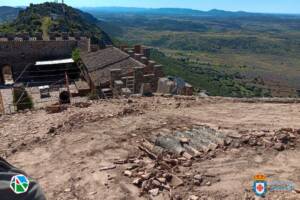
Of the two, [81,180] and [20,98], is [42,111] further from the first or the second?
[81,180]

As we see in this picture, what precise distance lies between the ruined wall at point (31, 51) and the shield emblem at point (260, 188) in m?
21.7

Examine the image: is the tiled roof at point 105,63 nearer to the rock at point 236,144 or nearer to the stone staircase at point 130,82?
the stone staircase at point 130,82

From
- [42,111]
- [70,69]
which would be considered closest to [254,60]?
[70,69]

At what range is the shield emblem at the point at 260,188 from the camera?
6798 millimetres

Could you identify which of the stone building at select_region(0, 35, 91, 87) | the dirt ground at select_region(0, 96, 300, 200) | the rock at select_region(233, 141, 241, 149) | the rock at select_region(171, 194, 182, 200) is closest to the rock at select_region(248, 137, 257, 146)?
the dirt ground at select_region(0, 96, 300, 200)

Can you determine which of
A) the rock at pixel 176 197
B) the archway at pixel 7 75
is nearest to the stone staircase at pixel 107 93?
the archway at pixel 7 75

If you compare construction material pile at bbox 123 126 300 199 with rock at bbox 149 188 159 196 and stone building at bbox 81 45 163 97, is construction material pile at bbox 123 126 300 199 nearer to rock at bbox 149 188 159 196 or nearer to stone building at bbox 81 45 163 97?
rock at bbox 149 188 159 196

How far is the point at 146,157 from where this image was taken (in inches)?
349

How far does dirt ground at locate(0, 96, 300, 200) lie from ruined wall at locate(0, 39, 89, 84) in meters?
12.3

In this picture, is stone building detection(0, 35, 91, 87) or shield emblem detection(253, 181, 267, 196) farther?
stone building detection(0, 35, 91, 87)

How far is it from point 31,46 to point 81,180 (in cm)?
1948

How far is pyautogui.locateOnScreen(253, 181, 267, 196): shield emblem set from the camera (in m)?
6.80

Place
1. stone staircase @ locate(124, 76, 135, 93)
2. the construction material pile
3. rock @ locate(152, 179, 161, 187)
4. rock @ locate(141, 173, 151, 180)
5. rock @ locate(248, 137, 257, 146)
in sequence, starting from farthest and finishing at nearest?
stone staircase @ locate(124, 76, 135, 93) → rock @ locate(248, 137, 257, 146) → rock @ locate(141, 173, 151, 180) → the construction material pile → rock @ locate(152, 179, 161, 187)

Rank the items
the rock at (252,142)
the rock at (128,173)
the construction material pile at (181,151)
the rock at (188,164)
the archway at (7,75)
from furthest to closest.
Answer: the archway at (7,75), the rock at (252,142), the rock at (188,164), the rock at (128,173), the construction material pile at (181,151)
